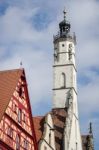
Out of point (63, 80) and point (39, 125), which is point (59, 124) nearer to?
point (63, 80)

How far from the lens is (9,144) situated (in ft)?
122

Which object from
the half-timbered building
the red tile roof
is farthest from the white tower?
the half-timbered building

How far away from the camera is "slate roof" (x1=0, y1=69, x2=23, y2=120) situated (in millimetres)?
37466

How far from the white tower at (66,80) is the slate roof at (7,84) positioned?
21565mm

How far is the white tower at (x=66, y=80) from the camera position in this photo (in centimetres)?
6283

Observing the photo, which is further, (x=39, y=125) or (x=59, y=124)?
(x=59, y=124)

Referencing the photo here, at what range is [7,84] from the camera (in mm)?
39375

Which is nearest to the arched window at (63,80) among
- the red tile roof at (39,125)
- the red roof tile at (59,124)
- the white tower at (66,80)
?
the white tower at (66,80)

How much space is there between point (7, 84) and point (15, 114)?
2417mm

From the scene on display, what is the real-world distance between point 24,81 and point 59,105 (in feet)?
81.8

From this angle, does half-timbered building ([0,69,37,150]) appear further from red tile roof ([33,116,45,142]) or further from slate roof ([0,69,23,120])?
red tile roof ([33,116,45,142])

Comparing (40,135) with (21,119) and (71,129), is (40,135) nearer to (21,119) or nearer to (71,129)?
(21,119)

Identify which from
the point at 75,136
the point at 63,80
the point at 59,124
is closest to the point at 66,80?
the point at 63,80

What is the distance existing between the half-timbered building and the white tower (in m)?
19.9
